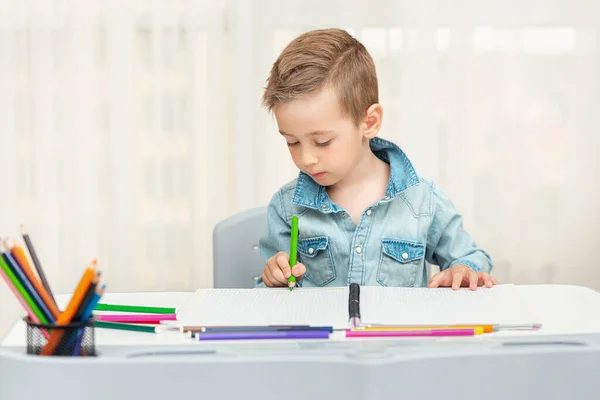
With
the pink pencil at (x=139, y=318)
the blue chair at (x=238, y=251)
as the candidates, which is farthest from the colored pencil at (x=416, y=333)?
the blue chair at (x=238, y=251)

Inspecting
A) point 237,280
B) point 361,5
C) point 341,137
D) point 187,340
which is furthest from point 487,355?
point 361,5

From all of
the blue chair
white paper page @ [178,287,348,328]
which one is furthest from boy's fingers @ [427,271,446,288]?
the blue chair

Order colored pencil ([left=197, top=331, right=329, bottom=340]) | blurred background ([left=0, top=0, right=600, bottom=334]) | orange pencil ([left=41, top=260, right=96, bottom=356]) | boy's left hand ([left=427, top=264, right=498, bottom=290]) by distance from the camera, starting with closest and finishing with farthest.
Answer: orange pencil ([left=41, top=260, right=96, bottom=356]), colored pencil ([left=197, top=331, right=329, bottom=340]), boy's left hand ([left=427, top=264, right=498, bottom=290]), blurred background ([left=0, top=0, right=600, bottom=334])

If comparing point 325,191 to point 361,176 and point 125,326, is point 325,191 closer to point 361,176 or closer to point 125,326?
point 361,176

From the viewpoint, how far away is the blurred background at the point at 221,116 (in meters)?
2.46

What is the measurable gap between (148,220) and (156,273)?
0.15 m

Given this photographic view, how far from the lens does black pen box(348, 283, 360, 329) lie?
39.9 inches

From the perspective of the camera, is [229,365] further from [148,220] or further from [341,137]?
[148,220]

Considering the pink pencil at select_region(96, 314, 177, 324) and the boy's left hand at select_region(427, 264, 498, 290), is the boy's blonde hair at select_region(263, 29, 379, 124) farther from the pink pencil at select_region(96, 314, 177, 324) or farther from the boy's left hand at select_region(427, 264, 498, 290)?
the pink pencil at select_region(96, 314, 177, 324)

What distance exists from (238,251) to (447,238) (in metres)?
0.41

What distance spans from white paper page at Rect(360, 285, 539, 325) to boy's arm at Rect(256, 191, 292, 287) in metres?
0.31

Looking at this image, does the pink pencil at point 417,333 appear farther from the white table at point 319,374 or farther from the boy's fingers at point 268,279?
the boy's fingers at point 268,279

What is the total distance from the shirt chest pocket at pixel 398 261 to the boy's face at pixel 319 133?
0.49 feet

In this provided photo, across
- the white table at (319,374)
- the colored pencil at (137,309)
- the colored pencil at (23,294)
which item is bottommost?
the white table at (319,374)
